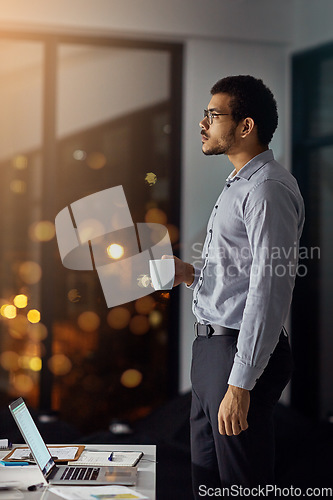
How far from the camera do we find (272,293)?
1.55 metres

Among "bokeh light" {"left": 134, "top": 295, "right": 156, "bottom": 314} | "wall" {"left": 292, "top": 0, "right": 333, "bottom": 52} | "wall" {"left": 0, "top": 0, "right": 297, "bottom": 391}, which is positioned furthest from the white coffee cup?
"wall" {"left": 292, "top": 0, "right": 333, "bottom": 52}

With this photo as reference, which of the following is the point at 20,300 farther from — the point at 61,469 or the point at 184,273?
the point at 61,469

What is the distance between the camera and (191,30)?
385 cm

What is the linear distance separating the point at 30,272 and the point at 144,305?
2.58 ft

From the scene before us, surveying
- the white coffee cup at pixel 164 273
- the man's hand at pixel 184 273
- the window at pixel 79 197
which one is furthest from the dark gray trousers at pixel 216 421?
the window at pixel 79 197

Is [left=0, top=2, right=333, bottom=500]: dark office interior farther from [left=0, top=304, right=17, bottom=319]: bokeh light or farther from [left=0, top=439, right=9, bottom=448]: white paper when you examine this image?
[left=0, top=439, right=9, bottom=448]: white paper

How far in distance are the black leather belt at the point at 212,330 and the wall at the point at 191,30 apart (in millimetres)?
1821

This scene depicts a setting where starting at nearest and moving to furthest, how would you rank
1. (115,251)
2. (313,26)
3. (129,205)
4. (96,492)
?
1. (96,492)
2. (115,251)
3. (313,26)
4. (129,205)

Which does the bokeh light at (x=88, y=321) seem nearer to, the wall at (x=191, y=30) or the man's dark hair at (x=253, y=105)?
the wall at (x=191, y=30)

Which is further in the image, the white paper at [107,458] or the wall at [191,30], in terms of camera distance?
the wall at [191,30]

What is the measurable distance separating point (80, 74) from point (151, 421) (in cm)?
222

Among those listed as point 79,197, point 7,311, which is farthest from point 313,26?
point 7,311

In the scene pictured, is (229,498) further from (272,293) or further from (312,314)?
(312,314)

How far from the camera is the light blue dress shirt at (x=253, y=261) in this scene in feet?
5.09
